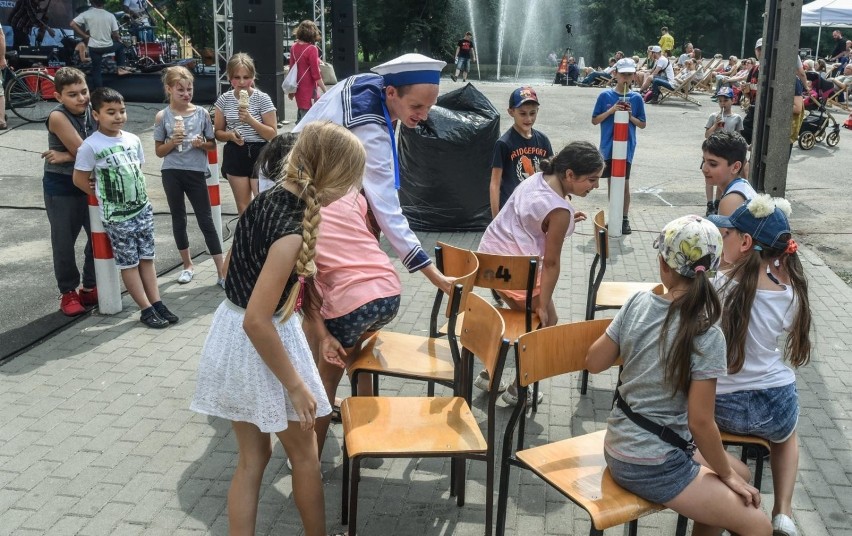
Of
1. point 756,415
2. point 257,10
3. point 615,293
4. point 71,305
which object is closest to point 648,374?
point 756,415

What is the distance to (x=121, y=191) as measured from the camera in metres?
6.05

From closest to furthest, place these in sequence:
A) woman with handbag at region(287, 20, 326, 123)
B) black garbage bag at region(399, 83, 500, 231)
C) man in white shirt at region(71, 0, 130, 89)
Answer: black garbage bag at region(399, 83, 500, 231), woman with handbag at region(287, 20, 326, 123), man in white shirt at region(71, 0, 130, 89)

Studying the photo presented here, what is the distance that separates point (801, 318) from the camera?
12.1ft

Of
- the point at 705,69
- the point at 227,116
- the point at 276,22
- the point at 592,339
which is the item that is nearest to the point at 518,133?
the point at 227,116

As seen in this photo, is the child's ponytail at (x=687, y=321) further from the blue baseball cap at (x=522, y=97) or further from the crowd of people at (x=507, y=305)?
the blue baseball cap at (x=522, y=97)

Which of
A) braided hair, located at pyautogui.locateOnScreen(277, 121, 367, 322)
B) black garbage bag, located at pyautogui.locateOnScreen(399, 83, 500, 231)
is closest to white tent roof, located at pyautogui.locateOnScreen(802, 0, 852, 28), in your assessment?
black garbage bag, located at pyautogui.locateOnScreen(399, 83, 500, 231)

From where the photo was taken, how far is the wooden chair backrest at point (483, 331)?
3.58 m

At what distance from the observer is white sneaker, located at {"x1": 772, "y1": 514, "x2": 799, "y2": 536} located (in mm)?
3498

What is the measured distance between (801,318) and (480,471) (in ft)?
5.54

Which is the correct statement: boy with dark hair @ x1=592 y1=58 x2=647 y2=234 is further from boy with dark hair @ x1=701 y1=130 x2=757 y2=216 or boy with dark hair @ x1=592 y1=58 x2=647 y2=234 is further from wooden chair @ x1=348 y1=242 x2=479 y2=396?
wooden chair @ x1=348 y1=242 x2=479 y2=396

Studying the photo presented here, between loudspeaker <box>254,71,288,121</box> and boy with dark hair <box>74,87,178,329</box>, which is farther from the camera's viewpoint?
loudspeaker <box>254,71,288,121</box>

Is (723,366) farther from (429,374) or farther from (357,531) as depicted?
(357,531)

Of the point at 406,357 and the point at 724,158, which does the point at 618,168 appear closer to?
the point at 724,158

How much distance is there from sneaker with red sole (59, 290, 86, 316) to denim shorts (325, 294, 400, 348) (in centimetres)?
344
